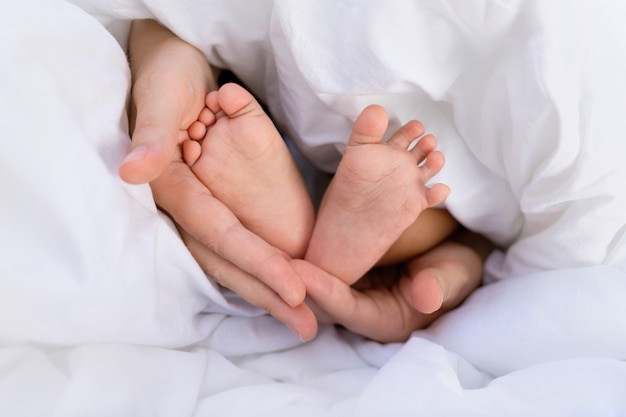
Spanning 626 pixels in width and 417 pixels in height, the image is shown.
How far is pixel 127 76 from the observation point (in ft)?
2.16

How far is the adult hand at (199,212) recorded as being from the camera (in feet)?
2.07

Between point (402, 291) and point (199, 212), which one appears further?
point (402, 291)

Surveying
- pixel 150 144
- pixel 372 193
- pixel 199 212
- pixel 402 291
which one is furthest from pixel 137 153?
pixel 402 291

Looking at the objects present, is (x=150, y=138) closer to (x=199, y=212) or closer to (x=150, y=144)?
(x=150, y=144)

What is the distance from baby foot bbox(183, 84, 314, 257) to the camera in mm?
643

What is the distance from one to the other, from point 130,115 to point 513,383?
0.46 meters

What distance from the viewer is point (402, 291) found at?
0.81 meters

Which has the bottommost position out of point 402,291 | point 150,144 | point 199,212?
point 402,291

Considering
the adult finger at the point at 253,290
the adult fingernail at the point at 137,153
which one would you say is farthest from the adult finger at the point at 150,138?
the adult finger at the point at 253,290

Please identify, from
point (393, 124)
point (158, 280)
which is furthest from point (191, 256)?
point (393, 124)

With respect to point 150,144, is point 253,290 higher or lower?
lower

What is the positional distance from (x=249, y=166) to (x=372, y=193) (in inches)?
5.1

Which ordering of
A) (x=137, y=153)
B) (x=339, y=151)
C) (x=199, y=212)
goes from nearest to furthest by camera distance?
(x=137, y=153) → (x=199, y=212) → (x=339, y=151)

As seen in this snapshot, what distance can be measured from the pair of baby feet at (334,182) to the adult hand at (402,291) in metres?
0.03
